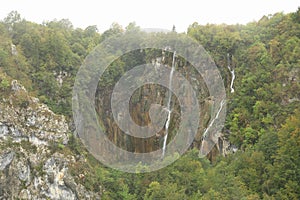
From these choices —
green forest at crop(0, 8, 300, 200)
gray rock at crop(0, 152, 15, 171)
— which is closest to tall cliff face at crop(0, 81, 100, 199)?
gray rock at crop(0, 152, 15, 171)

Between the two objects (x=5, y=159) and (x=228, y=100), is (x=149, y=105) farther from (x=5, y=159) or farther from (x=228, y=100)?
(x=5, y=159)


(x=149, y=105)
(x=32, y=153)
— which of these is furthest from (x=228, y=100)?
(x=32, y=153)

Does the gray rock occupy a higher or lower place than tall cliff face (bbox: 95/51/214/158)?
lower

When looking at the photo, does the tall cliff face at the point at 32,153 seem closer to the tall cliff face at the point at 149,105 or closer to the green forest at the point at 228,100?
the green forest at the point at 228,100

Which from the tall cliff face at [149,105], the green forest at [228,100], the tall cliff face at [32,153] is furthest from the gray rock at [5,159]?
the tall cliff face at [149,105]

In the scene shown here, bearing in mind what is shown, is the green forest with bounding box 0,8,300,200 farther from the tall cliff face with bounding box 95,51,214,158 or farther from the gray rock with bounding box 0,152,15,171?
the gray rock with bounding box 0,152,15,171

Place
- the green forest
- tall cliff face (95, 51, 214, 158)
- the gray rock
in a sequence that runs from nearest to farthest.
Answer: the green forest < the gray rock < tall cliff face (95, 51, 214, 158)
